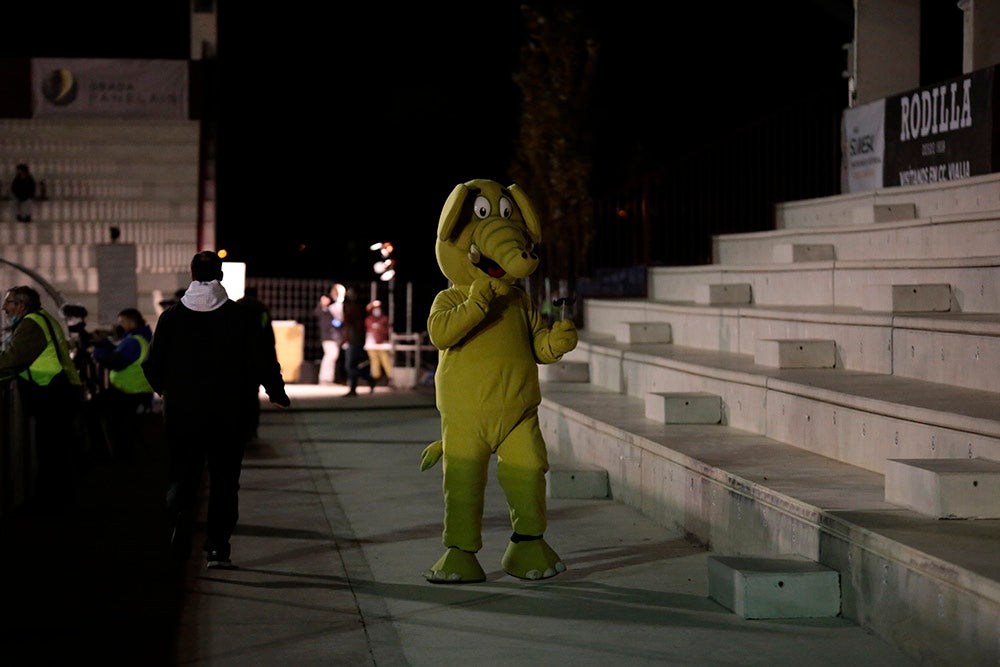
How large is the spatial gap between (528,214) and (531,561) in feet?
5.65

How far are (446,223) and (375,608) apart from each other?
1.91m

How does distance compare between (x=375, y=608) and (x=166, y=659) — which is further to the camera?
(x=375, y=608)

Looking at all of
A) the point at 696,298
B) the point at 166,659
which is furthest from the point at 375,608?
the point at 696,298

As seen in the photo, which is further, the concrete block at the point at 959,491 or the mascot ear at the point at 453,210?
the mascot ear at the point at 453,210

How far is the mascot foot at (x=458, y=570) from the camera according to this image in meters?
6.90

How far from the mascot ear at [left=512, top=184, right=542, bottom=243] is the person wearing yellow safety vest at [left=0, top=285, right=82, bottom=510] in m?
4.12

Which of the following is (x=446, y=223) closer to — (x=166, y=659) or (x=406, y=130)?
(x=166, y=659)

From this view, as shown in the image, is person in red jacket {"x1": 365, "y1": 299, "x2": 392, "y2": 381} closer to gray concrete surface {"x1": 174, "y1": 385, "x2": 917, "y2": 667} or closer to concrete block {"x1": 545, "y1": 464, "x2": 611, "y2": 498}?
gray concrete surface {"x1": 174, "y1": 385, "x2": 917, "y2": 667}

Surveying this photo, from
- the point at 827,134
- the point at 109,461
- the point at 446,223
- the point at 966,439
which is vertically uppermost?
the point at 827,134

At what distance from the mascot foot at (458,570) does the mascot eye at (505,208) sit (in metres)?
1.66

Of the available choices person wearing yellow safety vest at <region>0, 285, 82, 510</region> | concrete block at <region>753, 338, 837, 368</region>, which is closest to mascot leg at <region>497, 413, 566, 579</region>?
concrete block at <region>753, 338, 837, 368</region>

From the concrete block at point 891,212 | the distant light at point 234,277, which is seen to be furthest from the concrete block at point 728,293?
the distant light at point 234,277

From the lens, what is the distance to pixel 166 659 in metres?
5.61

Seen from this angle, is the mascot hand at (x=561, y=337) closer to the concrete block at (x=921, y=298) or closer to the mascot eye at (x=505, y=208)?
the mascot eye at (x=505, y=208)
